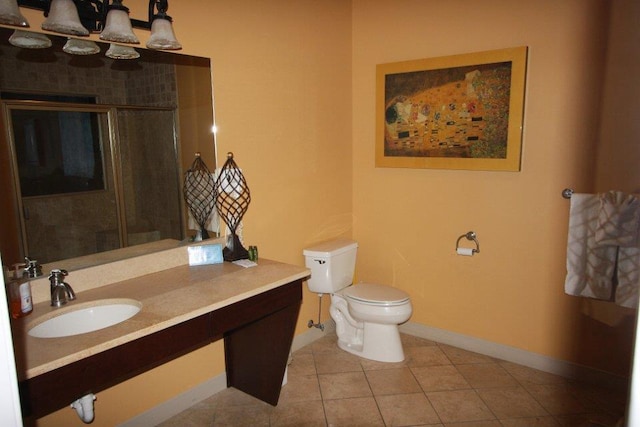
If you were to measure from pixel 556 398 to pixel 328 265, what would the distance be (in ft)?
5.19

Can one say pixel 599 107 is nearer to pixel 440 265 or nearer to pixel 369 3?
pixel 440 265

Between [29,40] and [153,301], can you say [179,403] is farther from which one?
[29,40]

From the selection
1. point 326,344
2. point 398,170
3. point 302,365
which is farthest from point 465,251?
point 302,365

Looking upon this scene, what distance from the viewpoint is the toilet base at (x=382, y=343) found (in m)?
2.91

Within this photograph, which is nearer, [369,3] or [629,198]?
[629,198]

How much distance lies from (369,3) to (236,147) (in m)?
1.61

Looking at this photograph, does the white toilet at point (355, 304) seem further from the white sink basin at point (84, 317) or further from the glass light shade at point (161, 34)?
the glass light shade at point (161, 34)

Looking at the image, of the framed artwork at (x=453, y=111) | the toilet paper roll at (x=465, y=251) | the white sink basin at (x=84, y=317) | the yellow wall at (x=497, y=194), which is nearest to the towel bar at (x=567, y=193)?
the yellow wall at (x=497, y=194)

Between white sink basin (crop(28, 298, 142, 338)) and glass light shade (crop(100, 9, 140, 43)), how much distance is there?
1.09 m

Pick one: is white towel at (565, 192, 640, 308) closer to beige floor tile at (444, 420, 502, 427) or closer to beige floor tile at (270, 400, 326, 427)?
beige floor tile at (444, 420, 502, 427)

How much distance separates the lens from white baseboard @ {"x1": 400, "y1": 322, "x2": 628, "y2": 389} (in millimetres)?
2564

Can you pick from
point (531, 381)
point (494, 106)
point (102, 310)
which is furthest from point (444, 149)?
point (102, 310)

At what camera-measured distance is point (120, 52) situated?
1957 millimetres

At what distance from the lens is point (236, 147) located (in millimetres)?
2498
